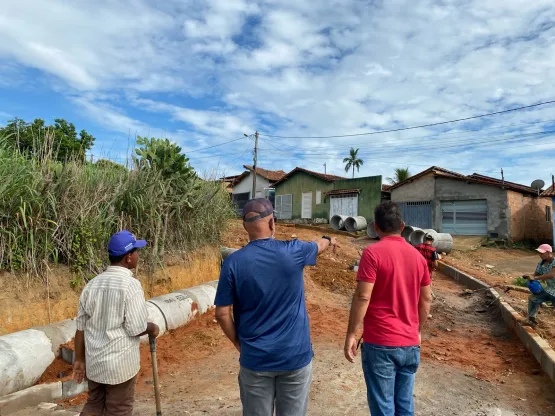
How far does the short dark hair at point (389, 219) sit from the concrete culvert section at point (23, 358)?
3714mm

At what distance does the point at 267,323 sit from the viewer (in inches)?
80.7

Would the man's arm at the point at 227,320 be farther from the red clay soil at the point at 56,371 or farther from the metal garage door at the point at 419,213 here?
the metal garage door at the point at 419,213

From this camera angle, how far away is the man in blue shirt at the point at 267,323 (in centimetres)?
203

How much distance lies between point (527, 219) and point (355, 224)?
28.5 ft

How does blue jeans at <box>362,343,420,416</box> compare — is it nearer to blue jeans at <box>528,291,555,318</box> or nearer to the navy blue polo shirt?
the navy blue polo shirt

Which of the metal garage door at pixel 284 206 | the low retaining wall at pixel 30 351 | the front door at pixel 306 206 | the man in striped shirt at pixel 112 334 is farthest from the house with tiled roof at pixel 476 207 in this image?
the man in striped shirt at pixel 112 334

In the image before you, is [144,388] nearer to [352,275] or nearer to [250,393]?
[250,393]

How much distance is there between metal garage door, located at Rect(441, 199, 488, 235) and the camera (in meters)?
19.0

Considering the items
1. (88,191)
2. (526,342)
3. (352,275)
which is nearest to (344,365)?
(526,342)

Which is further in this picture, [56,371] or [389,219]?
[56,371]

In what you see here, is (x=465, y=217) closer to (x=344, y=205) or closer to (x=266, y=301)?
(x=344, y=205)

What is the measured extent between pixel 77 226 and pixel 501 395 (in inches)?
219

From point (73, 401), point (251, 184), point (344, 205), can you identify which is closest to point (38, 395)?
point (73, 401)

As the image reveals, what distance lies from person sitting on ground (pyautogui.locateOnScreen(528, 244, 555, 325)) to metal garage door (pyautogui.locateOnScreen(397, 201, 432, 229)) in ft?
47.0
